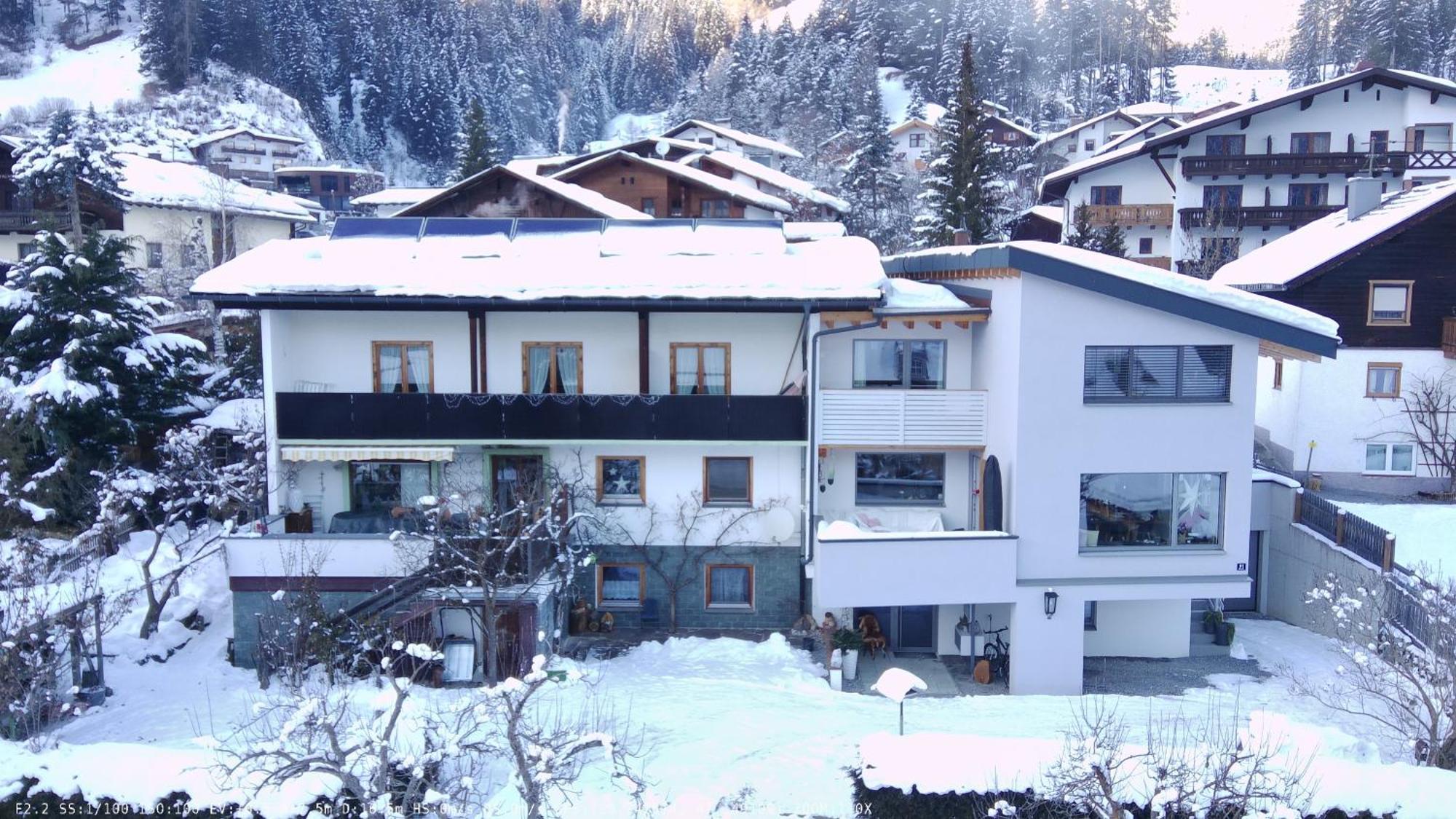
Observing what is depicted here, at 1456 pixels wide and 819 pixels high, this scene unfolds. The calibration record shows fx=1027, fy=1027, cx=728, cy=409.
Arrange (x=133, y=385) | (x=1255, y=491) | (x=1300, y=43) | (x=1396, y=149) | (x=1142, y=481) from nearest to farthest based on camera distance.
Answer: (x=1142, y=481) < (x=1255, y=491) < (x=133, y=385) < (x=1396, y=149) < (x=1300, y=43)

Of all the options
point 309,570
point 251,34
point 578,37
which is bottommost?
point 309,570

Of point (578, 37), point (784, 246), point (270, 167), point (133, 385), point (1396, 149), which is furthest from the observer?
point (578, 37)

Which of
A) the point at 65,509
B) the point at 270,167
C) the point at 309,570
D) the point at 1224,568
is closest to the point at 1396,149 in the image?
the point at 1224,568

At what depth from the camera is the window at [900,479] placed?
68.2 ft

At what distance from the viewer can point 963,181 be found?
42625mm

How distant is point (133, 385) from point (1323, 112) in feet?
146

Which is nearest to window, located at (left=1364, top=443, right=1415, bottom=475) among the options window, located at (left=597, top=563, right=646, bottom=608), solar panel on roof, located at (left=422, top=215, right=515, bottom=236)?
window, located at (left=597, top=563, right=646, bottom=608)

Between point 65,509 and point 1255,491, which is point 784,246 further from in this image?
point 65,509

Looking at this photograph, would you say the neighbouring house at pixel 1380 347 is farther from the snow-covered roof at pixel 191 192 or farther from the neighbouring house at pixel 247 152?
the neighbouring house at pixel 247 152

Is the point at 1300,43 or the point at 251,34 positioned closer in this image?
the point at 251,34

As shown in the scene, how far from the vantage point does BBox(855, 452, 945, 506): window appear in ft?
68.2

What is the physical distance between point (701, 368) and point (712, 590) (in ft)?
14.8

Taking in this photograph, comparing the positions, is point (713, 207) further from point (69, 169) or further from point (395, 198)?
point (69, 169)

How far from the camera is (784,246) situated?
2144 cm
